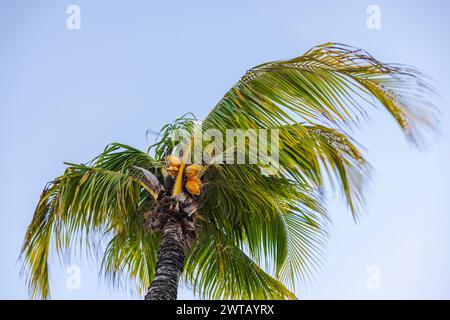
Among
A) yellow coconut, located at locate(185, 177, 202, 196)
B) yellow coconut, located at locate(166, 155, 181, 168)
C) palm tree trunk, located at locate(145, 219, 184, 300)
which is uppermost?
yellow coconut, located at locate(166, 155, 181, 168)

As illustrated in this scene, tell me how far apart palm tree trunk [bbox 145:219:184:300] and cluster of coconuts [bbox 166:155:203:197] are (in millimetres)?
395

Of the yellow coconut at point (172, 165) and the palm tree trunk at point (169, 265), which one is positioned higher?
the yellow coconut at point (172, 165)

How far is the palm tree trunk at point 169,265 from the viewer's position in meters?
7.26

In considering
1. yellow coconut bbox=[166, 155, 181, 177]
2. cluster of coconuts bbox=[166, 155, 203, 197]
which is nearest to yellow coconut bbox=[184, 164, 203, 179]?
cluster of coconuts bbox=[166, 155, 203, 197]

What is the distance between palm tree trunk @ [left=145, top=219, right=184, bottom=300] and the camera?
726 centimetres

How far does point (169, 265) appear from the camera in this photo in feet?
24.8

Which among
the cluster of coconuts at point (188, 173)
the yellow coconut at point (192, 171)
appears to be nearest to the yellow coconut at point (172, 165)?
the cluster of coconuts at point (188, 173)

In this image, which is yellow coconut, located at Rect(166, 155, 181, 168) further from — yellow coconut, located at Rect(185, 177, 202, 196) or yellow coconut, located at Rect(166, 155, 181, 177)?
yellow coconut, located at Rect(185, 177, 202, 196)

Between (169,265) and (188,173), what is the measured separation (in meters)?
1.04

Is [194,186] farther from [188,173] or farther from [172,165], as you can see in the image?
[172,165]

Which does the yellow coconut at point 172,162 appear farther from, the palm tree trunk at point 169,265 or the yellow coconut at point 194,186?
the palm tree trunk at point 169,265

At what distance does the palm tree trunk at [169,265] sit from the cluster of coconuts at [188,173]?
395 mm

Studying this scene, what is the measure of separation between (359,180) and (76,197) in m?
3.15
